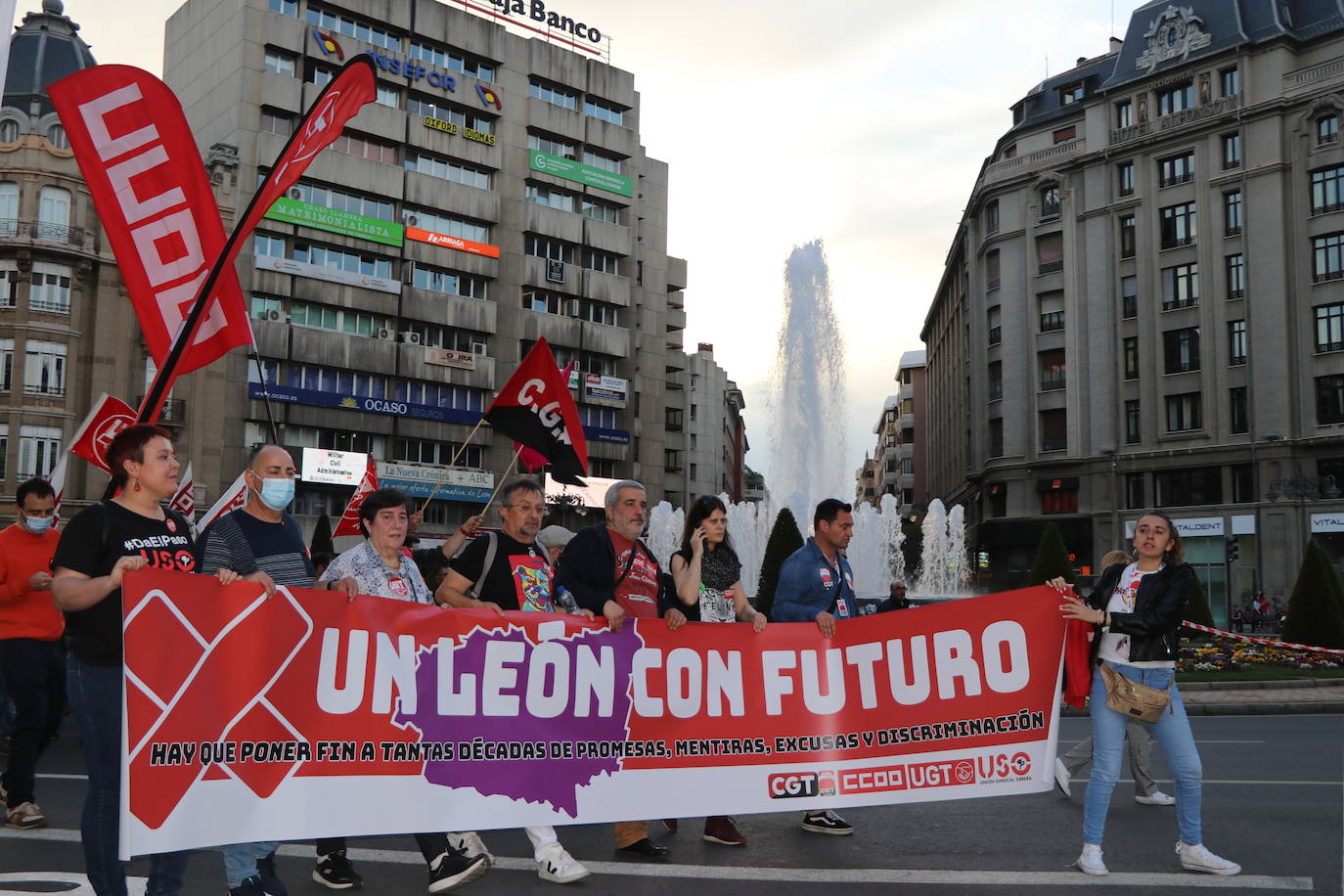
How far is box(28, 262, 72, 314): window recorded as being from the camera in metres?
43.8

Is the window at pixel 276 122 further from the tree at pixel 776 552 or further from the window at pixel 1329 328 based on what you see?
the window at pixel 1329 328

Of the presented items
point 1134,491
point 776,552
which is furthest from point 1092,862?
point 1134,491

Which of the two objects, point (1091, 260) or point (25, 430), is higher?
point (1091, 260)

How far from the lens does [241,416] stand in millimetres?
49156

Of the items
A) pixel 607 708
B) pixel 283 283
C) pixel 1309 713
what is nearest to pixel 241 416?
pixel 283 283

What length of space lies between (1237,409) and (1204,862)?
4788 centimetres

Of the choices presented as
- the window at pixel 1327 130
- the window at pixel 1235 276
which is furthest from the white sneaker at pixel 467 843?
the window at pixel 1327 130

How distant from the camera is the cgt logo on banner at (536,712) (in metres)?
4.94

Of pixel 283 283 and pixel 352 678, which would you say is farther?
pixel 283 283

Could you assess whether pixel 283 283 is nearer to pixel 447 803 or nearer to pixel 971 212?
pixel 971 212

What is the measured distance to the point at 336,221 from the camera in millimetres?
52219

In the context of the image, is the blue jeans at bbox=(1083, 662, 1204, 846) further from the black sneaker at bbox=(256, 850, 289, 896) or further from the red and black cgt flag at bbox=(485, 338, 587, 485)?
the red and black cgt flag at bbox=(485, 338, 587, 485)

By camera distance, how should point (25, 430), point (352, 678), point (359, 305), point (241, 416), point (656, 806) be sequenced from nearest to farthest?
point (352, 678) → point (656, 806) → point (25, 430) → point (241, 416) → point (359, 305)

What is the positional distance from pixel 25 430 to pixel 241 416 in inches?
331
